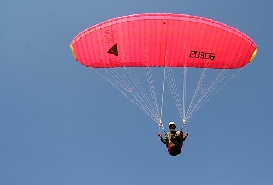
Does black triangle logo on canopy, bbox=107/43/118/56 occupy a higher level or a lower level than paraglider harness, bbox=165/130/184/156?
higher

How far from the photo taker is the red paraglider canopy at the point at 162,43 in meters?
13.4

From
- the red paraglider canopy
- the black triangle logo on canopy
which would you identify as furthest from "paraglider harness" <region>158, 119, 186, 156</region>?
the black triangle logo on canopy

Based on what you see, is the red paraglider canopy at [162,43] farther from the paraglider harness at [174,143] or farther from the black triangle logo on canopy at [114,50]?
the paraglider harness at [174,143]

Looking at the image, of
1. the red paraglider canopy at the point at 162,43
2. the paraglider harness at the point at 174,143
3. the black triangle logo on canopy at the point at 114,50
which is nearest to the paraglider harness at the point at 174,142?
the paraglider harness at the point at 174,143

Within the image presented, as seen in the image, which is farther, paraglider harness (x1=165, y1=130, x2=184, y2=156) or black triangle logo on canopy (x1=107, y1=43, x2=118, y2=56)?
black triangle logo on canopy (x1=107, y1=43, x2=118, y2=56)

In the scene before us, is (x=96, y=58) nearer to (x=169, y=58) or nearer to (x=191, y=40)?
(x=169, y=58)

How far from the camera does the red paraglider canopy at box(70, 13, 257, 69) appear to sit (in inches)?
527

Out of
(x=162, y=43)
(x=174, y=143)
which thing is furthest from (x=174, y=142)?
(x=162, y=43)

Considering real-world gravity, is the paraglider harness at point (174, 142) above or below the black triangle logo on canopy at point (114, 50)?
below

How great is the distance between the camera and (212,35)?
13.7 meters

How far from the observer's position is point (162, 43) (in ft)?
46.8

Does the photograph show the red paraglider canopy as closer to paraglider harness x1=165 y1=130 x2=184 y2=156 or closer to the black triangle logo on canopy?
the black triangle logo on canopy

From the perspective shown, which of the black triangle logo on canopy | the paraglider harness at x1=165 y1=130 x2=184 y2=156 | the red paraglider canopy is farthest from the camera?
the black triangle logo on canopy

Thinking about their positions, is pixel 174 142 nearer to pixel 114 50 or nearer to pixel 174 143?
pixel 174 143
